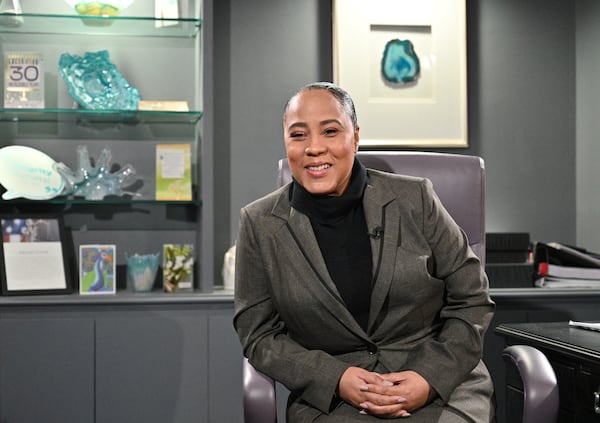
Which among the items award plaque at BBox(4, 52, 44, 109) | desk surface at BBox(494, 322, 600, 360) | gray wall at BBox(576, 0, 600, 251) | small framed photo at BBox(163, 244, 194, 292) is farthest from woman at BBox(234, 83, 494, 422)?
gray wall at BBox(576, 0, 600, 251)

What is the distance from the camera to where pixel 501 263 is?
335cm

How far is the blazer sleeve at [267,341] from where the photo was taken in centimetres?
205

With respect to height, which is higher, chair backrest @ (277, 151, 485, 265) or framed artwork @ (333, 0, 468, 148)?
framed artwork @ (333, 0, 468, 148)

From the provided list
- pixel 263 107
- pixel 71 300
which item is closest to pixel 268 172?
pixel 263 107

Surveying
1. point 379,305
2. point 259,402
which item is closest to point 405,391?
point 379,305

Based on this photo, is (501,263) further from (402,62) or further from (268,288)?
(268,288)

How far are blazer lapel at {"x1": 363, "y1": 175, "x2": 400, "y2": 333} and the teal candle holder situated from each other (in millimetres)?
1377

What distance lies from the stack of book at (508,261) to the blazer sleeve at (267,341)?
134 cm

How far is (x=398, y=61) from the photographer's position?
11.8ft

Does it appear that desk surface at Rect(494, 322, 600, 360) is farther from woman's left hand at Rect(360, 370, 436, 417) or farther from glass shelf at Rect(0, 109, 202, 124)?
glass shelf at Rect(0, 109, 202, 124)

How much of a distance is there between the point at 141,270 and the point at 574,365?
173 cm

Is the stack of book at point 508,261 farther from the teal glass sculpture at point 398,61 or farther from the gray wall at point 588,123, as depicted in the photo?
the teal glass sculpture at point 398,61

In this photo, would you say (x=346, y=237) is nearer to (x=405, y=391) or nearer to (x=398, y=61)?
(x=405, y=391)

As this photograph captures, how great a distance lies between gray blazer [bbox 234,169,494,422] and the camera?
82.0 inches
